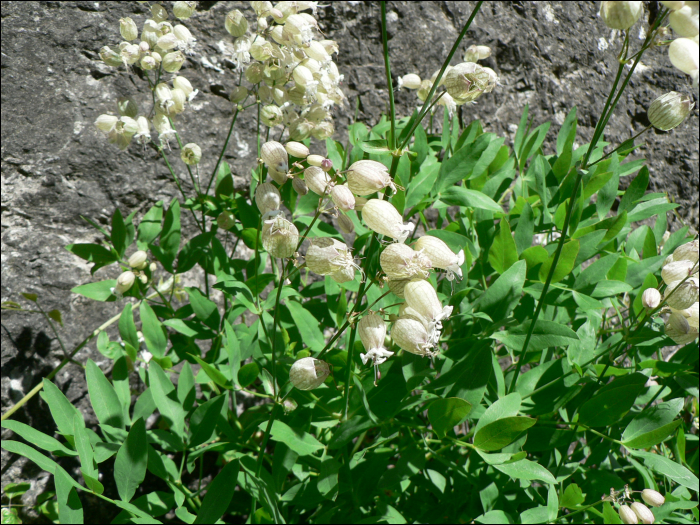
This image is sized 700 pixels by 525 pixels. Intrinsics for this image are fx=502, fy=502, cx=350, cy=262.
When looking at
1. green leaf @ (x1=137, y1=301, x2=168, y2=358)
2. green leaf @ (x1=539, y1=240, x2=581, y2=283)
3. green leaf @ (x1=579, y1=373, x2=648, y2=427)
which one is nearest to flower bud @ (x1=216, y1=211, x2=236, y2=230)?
green leaf @ (x1=137, y1=301, x2=168, y2=358)

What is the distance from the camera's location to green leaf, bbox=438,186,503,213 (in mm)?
1122

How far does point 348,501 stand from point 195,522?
0.33 meters

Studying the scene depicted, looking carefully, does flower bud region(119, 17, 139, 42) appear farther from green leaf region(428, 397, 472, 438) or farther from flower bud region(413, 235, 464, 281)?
green leaf region(428, 397, 472, 438)

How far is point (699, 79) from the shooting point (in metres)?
0.64

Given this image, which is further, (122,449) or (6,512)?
(6,512)

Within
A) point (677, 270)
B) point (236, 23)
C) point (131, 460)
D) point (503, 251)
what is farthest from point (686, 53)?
point (131, 460)

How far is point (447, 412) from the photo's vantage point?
86 cm

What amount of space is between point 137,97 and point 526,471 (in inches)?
65.1

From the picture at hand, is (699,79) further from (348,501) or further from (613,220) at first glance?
(348,501)

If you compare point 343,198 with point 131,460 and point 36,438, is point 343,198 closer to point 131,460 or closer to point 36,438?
point 131,460

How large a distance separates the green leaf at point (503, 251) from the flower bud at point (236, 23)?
72 centimetres

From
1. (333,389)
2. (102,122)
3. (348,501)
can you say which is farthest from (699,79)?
(102,122)

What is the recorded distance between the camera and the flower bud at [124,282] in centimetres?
122

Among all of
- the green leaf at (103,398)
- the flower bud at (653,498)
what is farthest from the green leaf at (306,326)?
the flower bud at (653,498)
